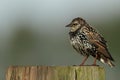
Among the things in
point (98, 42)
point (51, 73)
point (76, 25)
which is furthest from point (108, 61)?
point (51, 73)

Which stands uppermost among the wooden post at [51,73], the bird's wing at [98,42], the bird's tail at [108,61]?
the bird's wing at [98,42]

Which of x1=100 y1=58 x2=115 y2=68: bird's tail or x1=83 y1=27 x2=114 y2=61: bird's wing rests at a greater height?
x1=83 y1=27 x2=114 y2=61: bird's wing

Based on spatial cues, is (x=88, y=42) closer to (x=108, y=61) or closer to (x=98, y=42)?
(x=98, y=42)

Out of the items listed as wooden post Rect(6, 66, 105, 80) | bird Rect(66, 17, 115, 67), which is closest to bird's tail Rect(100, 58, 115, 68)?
bird Rect(66, 17, 115, 67)

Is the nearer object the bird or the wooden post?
the wooden post

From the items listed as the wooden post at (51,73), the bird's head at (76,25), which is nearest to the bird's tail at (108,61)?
the bird's head at (76,25)

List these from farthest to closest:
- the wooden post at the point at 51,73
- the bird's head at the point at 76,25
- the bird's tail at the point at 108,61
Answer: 1. the bird's head at the point at 76,25
2. the bird's tail at the point at 108,61
3. the wooden post at the point at 51,73

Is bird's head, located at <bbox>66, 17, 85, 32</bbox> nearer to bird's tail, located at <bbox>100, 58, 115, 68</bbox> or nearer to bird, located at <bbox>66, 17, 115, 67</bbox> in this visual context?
bird, located at <bbox>66, 17, 115, 67</bbox>

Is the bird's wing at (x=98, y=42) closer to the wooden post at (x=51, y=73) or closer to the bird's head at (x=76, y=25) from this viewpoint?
the bird's head at (x=76, y=25)

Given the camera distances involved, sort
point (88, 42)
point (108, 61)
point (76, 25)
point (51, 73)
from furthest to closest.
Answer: point (76, 25)
point (88, 42)
point (108, 61)
point (51, 73)
